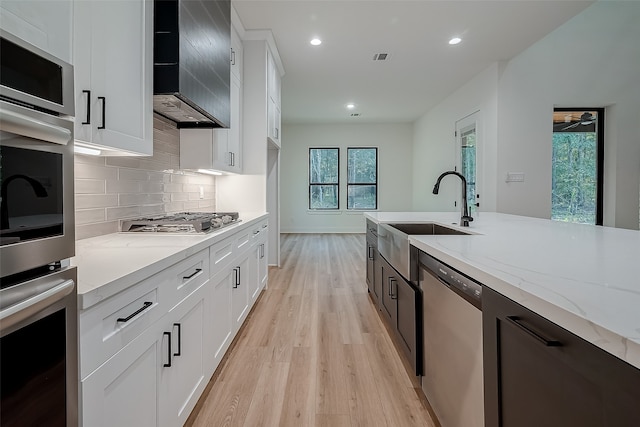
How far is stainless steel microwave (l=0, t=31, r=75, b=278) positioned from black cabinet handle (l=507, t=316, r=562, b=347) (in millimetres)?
1056

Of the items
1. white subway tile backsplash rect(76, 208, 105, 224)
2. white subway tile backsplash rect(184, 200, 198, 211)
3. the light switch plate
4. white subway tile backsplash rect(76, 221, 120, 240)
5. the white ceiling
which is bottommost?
white subway tile backsplash rect(76, 221, 120, 240)

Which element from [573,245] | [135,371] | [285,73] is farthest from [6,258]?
[285,73]

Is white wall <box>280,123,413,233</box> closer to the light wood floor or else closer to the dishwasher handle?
the light wood floor

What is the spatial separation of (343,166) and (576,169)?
4964mm

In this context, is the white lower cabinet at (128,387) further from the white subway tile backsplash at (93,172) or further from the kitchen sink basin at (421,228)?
the kitchen sink basin at (421,228)

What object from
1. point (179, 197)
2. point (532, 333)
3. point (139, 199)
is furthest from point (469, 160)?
point (532, 333)

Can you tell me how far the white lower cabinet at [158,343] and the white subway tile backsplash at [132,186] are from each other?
2.01 feet

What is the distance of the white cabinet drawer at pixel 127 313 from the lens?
2.67 feet

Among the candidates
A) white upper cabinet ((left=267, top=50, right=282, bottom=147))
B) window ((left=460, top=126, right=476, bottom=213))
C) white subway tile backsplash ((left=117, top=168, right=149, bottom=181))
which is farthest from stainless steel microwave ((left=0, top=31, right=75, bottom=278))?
window ((left=460, top=126, right=476, bottom=213))

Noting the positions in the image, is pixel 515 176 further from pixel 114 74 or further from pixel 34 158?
pixel 34 158

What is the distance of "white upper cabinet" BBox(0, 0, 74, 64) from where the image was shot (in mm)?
805

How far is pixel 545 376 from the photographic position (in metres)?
0.72

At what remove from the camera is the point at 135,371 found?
1029mm

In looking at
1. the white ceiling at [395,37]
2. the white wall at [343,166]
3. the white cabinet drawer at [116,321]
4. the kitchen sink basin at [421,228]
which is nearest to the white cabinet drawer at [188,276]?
the white cabinet drawer at [116,321]
